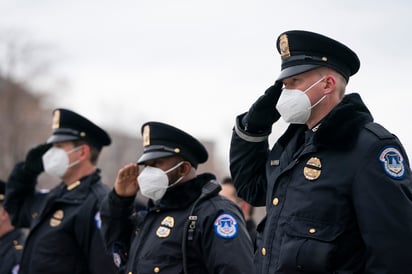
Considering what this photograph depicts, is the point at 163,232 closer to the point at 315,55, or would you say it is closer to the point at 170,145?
the point at 170,145

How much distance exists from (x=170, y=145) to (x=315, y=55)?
80.5 inches

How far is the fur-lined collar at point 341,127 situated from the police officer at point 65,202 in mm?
3175

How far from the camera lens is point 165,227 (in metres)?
5.08

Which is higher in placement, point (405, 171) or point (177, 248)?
point (405, 171)

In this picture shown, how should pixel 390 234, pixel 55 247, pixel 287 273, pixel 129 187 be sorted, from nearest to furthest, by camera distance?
pixel 390 234, pixel 287 273, pixel 129 187, pixel 55 247

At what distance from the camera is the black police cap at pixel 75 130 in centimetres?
708

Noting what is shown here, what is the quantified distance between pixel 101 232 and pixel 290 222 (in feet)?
8.55

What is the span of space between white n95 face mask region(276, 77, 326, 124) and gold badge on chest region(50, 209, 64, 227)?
11.0 ft

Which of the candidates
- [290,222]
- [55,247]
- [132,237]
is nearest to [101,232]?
[132,237]

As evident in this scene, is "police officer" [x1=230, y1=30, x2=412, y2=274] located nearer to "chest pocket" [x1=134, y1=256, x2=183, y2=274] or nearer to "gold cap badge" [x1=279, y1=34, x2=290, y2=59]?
"gold cap badge" [x1=279, y1=34, x2=290, y2=59]

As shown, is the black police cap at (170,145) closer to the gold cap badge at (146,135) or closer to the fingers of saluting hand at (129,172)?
the gold cap badge at (146,135)

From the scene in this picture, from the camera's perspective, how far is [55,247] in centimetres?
626

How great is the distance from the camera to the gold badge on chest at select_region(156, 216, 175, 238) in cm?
503

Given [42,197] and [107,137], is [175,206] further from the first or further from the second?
[42,197]
